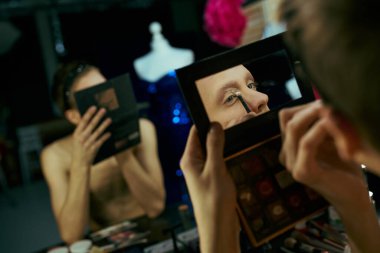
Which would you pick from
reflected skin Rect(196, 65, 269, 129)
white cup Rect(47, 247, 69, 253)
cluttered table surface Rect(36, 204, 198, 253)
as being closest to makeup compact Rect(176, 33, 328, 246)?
reflected skin Rect(196, 65, 269, 129)

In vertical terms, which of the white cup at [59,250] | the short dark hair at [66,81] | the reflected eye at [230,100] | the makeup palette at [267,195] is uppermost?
the short dark hair at [66,81]

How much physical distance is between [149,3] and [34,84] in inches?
54.7

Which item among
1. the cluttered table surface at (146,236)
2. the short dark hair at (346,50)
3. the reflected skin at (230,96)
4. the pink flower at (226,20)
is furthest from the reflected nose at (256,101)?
the pink flower at (226,20)

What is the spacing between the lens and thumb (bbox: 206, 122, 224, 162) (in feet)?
1.65

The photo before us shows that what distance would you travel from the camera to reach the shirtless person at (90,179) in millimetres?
1307

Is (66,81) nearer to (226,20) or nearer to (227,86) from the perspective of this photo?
(226,20)

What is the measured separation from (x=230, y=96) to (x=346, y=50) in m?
0.35

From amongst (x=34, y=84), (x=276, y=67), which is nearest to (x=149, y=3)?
(x=34, y=84)

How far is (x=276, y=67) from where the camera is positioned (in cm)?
59

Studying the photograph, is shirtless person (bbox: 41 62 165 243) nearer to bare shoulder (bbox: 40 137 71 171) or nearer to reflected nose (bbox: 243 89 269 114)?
bare shoulder (bbox: 40 137 71 171)

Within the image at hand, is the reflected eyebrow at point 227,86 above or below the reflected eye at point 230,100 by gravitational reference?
above

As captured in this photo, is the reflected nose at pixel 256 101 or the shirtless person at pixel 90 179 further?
the shirtless person at pixel 90 179

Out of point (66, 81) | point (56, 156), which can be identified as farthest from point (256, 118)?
point (56, 156)

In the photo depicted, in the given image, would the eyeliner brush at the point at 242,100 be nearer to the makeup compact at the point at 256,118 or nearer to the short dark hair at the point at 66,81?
the makeup compact at the point at 256,118
